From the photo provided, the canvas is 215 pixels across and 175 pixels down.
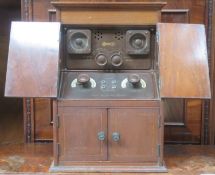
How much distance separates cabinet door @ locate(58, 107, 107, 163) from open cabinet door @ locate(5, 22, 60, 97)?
128 millimetres

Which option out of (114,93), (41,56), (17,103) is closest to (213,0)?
(114,93)

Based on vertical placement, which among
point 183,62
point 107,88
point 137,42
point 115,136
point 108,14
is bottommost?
point 115,136

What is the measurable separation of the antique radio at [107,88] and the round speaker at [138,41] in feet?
0.19

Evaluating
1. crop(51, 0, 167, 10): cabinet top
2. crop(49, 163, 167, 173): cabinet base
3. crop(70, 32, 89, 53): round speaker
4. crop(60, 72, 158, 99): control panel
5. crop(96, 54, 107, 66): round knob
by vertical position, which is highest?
crop(51, 0, 167, 10): cabinet top

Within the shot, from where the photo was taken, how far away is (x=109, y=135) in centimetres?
147

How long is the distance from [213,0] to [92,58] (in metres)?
0.77

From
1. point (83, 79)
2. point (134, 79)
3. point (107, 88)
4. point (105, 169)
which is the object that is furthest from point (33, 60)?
point (105, 169)

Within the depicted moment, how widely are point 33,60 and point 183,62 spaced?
0.64 m

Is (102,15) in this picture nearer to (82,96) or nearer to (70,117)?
(82,96)

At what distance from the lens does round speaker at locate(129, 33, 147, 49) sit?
159cm

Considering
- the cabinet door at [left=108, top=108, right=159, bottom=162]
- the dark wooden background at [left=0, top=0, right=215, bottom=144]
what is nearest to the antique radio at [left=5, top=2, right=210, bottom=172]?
the cabinet door at [left=108, top=108, right=159, bottom=162]

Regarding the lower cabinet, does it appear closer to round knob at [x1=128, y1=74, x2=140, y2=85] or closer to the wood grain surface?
round knob at [x1=128, y1=74, x2=140, y2=85]

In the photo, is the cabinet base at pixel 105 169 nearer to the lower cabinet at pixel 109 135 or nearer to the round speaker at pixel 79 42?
the lower cabinet at pixel 109 135

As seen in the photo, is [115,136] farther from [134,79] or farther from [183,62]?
[183,62]
